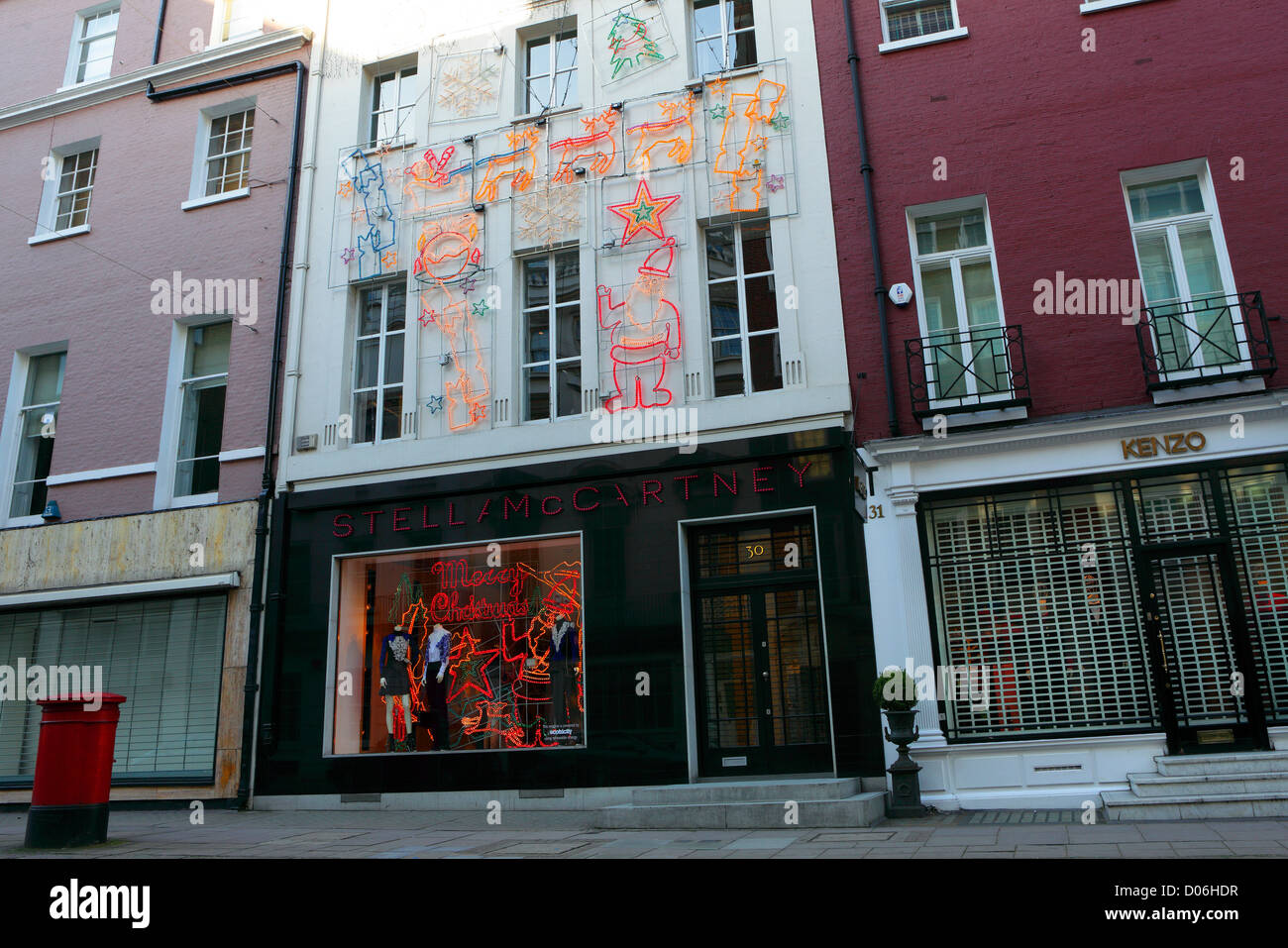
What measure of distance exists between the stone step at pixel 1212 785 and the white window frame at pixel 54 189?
709 inches

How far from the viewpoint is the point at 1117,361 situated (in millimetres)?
10797

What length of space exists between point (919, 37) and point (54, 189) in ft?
49.4

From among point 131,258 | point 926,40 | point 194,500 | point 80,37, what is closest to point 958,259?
point 926,40

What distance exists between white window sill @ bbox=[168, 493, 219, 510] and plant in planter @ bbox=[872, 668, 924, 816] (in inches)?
396

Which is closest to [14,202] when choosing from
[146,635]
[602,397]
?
[146,635]

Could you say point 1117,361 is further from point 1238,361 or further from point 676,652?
point 676,652

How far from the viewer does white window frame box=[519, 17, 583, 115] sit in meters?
14.1

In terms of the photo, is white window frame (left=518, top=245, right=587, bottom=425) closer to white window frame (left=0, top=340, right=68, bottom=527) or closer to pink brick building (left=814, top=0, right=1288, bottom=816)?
pink brick building (left=814, top=0, right=1288, bottom=816)

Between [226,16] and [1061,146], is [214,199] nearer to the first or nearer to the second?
[226,16]

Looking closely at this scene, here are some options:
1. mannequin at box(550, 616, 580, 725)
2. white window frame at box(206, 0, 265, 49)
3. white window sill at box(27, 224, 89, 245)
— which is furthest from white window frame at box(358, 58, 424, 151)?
mannequin at box(550, 616, 580, 725)

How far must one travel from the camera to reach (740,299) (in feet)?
41.4

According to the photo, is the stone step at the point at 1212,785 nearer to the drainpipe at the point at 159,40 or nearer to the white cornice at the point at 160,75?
the white cornice at the point at 160,75

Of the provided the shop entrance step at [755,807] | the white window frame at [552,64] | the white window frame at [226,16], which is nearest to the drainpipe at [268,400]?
the white window frame at [226,16]

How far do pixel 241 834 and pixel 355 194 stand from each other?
9387mm
